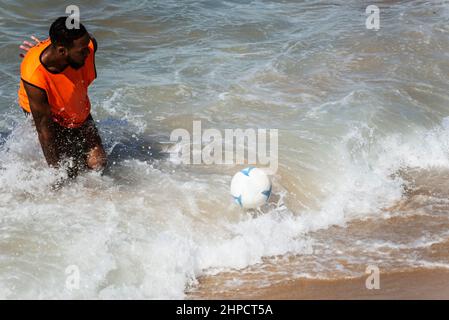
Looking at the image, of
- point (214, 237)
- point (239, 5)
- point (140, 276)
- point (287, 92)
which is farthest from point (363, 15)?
point (140, 276)

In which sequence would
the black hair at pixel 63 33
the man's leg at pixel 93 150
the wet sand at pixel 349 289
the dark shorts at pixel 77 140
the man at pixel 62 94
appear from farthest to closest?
the man's leg at pixel 93 150
the dark shorts at pixel 77 140
the man at pixel 62 94
the black hair at pixel 63 33
the wet sand at pixel 349 289

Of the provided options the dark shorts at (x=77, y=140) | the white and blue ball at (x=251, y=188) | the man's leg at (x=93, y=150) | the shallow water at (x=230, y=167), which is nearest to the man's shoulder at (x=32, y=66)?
the dark shorts at (x=77, y=140)

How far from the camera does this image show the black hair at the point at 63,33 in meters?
4.94

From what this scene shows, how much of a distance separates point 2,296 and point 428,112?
18.2ft

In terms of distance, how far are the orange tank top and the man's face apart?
12 cm

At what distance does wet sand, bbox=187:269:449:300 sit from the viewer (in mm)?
4605

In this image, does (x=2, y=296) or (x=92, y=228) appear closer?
(x=2, y=296)

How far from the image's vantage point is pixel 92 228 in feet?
17.0

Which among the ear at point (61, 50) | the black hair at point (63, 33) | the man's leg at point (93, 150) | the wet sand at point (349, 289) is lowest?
the wet sand at point (349, 289)

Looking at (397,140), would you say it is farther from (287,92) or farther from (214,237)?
(214,237)

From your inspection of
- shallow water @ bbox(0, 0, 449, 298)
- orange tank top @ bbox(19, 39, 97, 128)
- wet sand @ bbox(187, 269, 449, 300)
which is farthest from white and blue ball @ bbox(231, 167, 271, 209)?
orange tank top @ bbox(19, 39, 97, 128)

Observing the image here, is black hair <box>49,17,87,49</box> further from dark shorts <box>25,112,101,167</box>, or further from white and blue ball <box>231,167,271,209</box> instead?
white and blue ball <box>231,167,271,209</box>

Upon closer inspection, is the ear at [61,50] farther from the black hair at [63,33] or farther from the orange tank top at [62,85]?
the orange tank top at [62,85]

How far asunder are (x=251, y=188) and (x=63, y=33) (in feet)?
6.34
